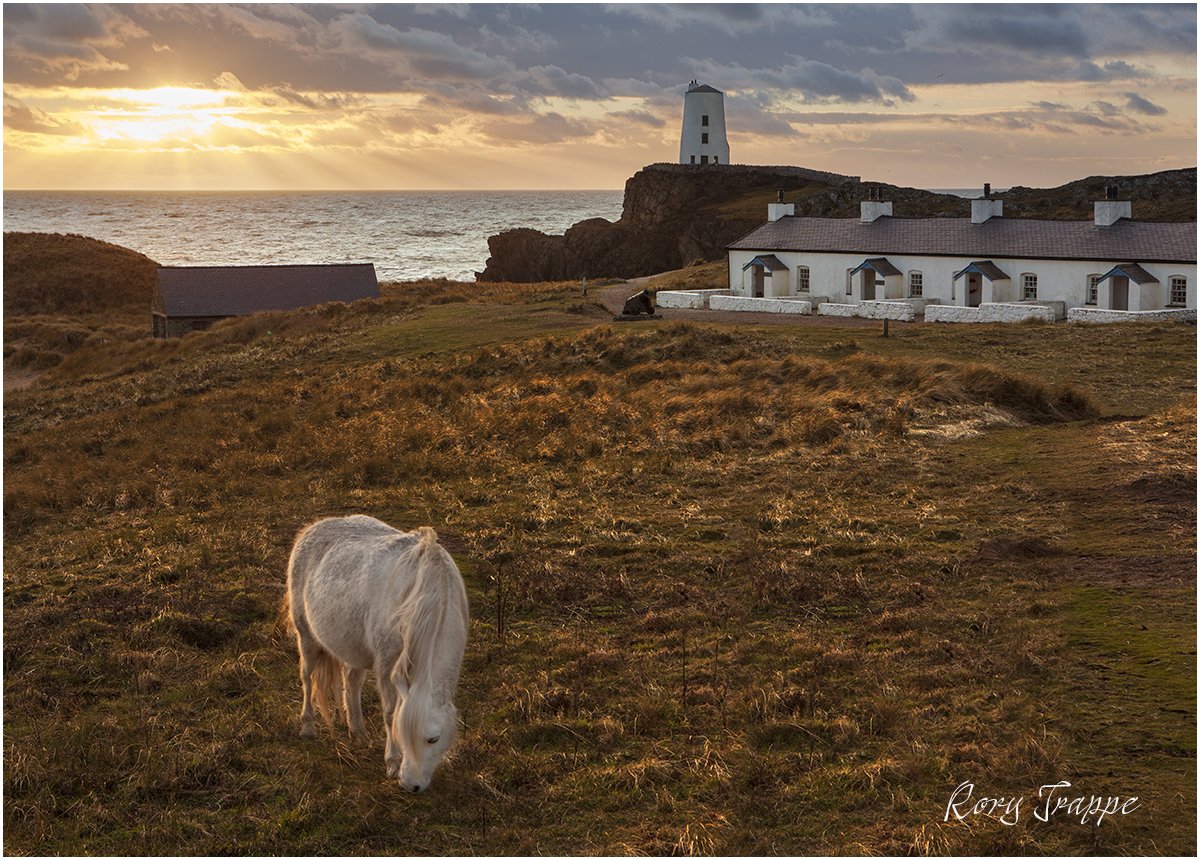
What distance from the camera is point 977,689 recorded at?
9750mm

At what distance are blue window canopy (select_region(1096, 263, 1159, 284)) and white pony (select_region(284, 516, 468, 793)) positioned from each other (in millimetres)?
37521

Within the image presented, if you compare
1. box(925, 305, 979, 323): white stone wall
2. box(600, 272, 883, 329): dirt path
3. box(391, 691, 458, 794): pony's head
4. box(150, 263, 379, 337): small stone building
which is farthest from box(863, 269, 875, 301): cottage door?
box(391, 691, 458, 794): pony's head

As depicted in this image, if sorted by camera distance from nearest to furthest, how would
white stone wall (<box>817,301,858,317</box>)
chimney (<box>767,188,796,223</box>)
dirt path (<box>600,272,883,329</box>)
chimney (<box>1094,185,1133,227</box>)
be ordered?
dirt path (<box>600,272,883,329</box>), chimney (<box>1094,185,1133,227</box>), white stone wall (<box>817,301,858,317</box>), chimney (<box>767,188,796,223</box>)

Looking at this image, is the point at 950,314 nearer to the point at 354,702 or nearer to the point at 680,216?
the point at 354,702

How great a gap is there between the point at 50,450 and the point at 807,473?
731 inches

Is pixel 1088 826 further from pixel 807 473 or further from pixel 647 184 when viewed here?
pixel 647 184

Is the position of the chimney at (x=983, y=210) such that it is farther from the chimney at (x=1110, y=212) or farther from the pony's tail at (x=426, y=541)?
the pony's tail at (x=426, y=541)

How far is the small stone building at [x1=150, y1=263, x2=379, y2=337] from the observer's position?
187 ft

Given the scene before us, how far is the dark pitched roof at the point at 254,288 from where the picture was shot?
57.5 m

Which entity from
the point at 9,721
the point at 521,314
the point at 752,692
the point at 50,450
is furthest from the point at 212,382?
the point at 752,692

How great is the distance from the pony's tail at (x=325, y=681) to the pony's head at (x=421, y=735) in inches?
89.0

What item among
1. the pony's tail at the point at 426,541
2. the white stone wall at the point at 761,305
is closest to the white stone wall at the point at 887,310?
the white stone wall at the point at 761,305

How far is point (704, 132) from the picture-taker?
107 m

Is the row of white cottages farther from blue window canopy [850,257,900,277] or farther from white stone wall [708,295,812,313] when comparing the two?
white stone wall [708,295,812,313]
